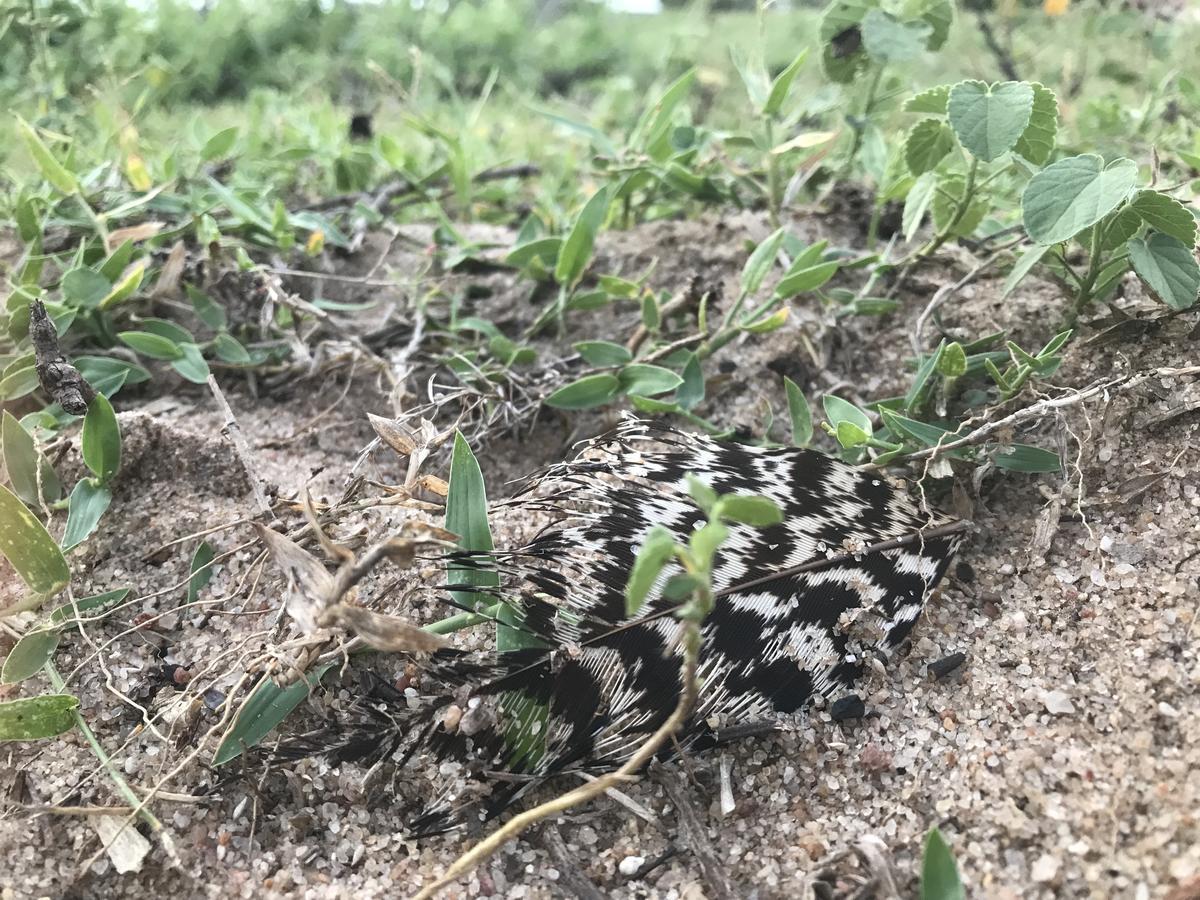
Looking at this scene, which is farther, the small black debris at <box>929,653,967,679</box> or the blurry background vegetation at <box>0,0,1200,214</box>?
the blurry background vegetation at <box>0,0,1200,214</box>

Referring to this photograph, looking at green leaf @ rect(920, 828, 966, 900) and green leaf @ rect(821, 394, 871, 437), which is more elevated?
green leaf @ rect(821, 394, 871, 437)

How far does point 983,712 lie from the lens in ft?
2.85

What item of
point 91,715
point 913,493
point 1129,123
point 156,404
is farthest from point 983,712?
point 1129,123

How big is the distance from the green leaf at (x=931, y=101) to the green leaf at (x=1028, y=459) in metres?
0.44

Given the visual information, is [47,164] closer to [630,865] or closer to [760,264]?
[760,264]

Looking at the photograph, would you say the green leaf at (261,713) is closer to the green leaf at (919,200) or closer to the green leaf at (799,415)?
the green leaf at (799,415)

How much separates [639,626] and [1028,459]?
505 mm

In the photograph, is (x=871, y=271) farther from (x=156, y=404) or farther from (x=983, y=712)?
(x=156, y=404)

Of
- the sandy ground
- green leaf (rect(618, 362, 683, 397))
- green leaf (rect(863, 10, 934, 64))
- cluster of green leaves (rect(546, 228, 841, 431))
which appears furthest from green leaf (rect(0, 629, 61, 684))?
green leaf (rect(863, 10, 934, 64))

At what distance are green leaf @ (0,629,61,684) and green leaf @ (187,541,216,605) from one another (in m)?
0.14

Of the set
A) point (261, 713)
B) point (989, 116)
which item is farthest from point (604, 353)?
point (261, 713)

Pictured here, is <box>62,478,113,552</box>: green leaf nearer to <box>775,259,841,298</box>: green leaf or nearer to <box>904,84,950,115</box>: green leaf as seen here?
<box>775,259,841,298</box>: green leaf

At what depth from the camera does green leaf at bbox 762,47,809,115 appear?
1.33 metres

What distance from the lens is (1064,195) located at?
3.22 feet
